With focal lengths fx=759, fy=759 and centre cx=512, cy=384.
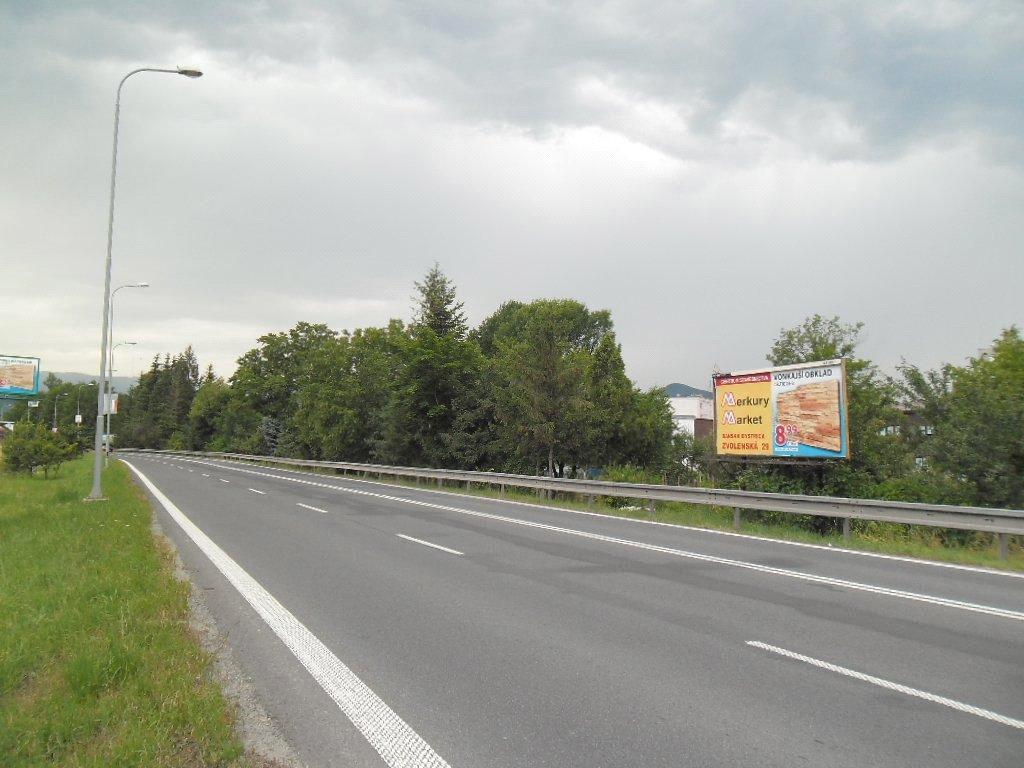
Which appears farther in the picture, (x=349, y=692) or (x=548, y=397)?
(x=548, y=397)

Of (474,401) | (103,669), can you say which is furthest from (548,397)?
(103,669)

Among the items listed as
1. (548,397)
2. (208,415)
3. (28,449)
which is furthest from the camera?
(208,415)

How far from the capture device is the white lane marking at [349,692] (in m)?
4.46

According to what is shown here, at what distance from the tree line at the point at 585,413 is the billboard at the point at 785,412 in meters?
1.01

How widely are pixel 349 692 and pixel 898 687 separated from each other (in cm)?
402

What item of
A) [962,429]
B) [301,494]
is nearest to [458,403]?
[301,494]

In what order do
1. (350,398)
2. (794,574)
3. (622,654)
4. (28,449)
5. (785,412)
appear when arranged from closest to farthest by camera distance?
(622,654) < (794,574) < (785,412) < (28,449) < (350,398)

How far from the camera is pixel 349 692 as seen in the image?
554 centimetres

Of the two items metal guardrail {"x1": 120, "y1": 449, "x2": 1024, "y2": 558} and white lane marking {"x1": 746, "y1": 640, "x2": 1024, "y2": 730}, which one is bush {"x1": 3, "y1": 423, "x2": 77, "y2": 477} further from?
white lane marking {"x1": 746, "y1": 640, "x2": 1024, "y2": 730}

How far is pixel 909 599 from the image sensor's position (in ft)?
29.2

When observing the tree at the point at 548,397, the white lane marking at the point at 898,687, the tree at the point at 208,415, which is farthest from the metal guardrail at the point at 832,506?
the tree at the point at 208,415

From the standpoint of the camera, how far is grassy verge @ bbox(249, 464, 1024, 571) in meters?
13.1

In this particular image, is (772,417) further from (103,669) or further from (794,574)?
(103,669)

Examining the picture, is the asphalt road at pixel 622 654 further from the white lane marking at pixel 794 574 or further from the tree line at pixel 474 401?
the tree line at pixel 474 401
